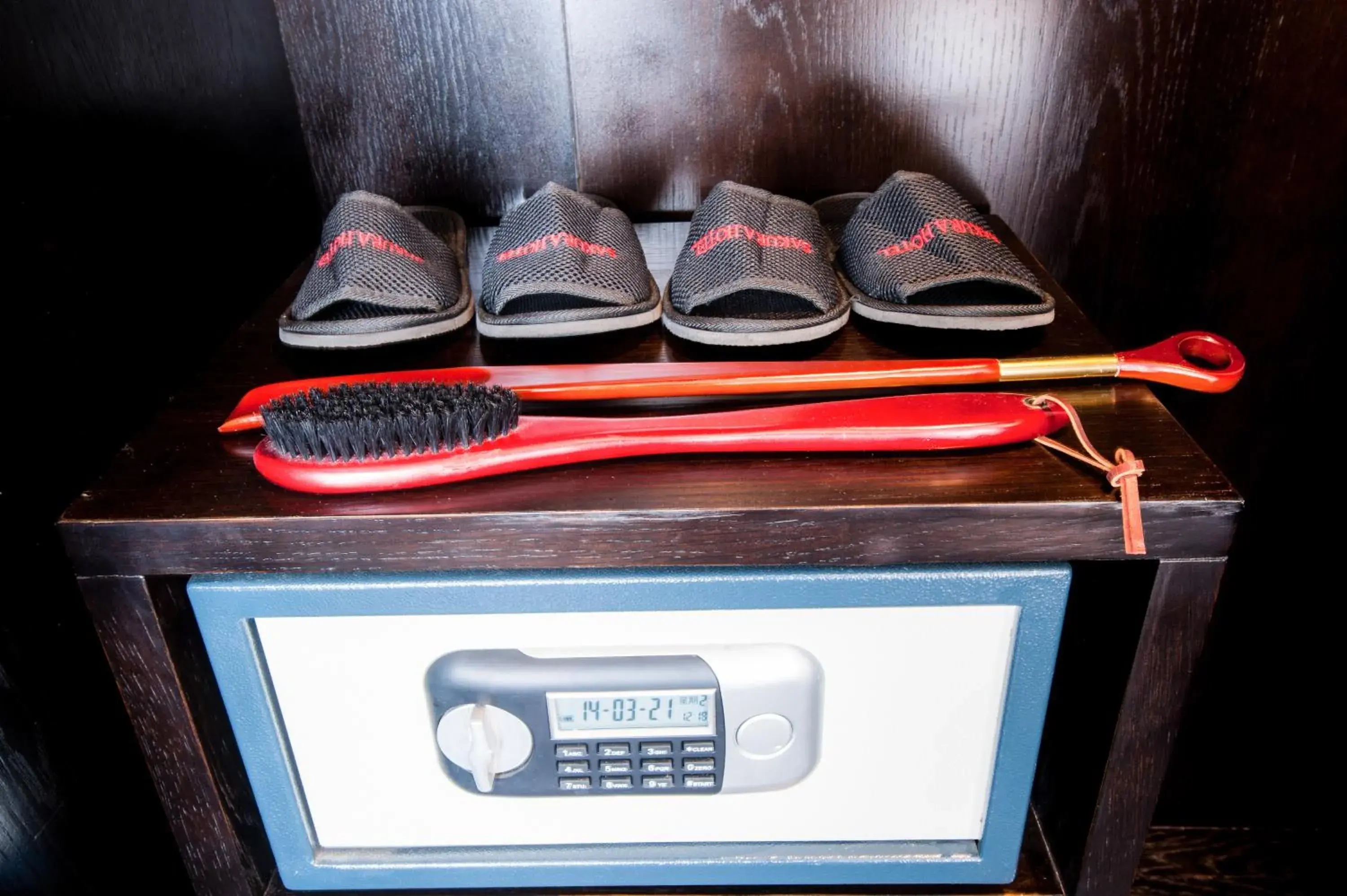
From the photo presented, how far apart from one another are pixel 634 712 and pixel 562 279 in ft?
0.85

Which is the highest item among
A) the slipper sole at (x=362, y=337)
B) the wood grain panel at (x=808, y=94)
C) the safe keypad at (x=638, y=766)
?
the wood grain panel at (x=808, y=94)

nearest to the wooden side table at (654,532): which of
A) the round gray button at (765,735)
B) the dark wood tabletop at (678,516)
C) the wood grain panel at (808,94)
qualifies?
the dark wood tabletop at (678,516)

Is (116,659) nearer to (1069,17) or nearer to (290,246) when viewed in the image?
(290,246)

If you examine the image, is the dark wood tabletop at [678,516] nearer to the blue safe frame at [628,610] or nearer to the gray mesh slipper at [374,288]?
the blue safe frame at [628,610]

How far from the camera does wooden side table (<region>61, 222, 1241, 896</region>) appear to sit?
1.48 ft

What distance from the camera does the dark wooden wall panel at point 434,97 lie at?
76 cm

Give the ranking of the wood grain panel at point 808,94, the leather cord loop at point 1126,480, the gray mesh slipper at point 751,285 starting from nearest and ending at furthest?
the leather cord loop at point 1126,480
the gray mesh slipper at point 751,285
the wood grain panel at point 808,94

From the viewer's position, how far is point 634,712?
52 cm

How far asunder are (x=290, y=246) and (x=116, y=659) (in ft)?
1.36

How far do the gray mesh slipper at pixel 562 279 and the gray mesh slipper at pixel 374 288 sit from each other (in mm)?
27

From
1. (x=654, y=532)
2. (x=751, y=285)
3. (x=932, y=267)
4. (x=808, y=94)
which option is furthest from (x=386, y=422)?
(x=808, y=94)

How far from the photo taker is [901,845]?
0.58 metres

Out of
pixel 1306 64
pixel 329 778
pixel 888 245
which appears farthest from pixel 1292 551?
pixel 329 778

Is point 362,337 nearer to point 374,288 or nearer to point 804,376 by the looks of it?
point 374,288
